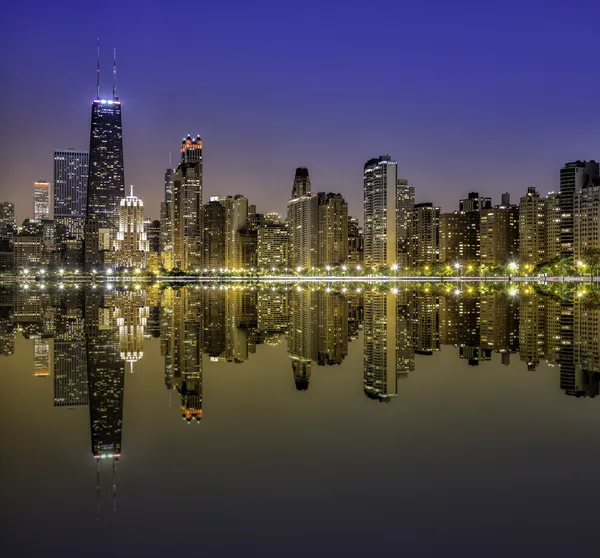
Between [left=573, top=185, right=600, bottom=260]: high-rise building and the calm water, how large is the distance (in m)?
165

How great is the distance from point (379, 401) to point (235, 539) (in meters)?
6.62

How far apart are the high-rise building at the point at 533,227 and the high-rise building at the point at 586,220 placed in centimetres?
1691

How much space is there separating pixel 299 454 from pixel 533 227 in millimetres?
201527

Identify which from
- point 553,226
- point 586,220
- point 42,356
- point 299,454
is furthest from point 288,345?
point 553,226

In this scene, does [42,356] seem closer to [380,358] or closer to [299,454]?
[380,358]

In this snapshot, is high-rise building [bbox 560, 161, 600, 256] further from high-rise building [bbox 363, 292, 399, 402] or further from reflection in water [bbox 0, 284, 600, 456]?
high-rise building [bbox 363, 292, 399, 402]

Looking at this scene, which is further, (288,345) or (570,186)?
(570,186)

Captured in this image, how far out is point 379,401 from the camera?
40.4 feet

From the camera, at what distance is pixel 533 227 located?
197 m

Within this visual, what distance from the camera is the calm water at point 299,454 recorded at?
6.11 meters

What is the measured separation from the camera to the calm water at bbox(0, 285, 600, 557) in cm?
611

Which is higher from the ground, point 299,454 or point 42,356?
point 42,356

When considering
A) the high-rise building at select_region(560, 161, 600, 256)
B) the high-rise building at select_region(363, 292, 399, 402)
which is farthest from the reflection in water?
the high-rise building at select_region(560, 161, 600, 256)

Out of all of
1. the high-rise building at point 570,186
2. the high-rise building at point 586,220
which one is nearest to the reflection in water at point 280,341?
the high-rise building at point 586,220
